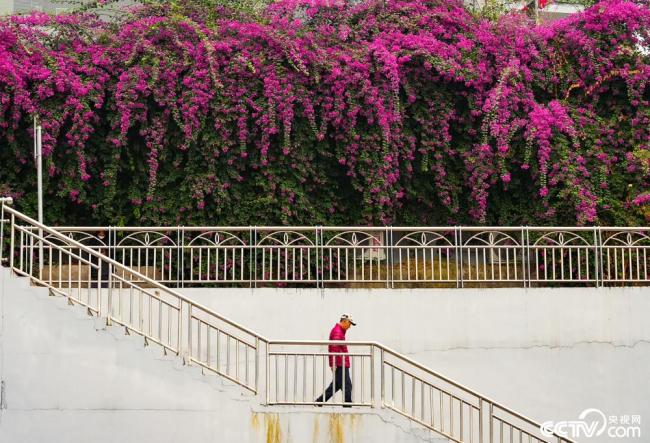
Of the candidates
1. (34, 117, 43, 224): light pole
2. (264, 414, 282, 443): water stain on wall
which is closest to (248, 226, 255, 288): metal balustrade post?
(34, 117, 43, 224): light pole

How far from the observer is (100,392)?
43.3 ft

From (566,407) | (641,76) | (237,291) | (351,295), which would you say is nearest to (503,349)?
(566,407)

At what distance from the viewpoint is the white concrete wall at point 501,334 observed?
15586 millimetres

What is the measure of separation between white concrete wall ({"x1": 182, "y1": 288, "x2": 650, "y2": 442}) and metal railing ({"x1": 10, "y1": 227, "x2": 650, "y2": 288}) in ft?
1.25

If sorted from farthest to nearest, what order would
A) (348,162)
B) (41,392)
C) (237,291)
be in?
(348,162), (237,291), (41,392)

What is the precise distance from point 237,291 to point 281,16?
6.03 m

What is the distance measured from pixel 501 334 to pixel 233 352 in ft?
13.7

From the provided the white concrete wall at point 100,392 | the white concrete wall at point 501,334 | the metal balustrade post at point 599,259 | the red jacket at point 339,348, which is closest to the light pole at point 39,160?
the white concrete wall at point 100,392

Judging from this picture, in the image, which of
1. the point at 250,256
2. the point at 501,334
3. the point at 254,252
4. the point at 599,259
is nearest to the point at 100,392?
the point at 250,256

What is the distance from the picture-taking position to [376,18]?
62.8 feet

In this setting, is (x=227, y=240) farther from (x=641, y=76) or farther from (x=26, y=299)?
(x=641, y=76)

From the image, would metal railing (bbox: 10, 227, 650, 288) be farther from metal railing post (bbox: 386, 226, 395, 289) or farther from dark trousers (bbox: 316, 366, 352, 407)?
dark trousers (bbox: 316, 366, 352, 407)

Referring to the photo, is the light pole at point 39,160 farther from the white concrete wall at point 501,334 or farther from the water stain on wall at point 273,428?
the water stain on wall at point 273,428

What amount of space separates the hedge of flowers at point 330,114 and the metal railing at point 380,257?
0.66 m
